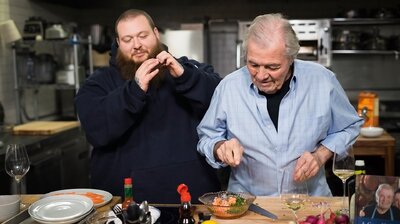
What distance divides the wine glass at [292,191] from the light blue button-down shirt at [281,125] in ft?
0.10

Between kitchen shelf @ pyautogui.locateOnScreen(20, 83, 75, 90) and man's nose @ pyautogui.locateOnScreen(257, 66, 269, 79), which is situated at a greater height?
man's nose @ pyautogui.locateOnScreen(257, 66, 269, 79)

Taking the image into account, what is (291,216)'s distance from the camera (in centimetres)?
161

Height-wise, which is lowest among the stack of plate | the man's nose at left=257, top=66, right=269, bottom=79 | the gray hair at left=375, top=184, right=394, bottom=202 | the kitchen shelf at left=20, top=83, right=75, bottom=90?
the stack of plate

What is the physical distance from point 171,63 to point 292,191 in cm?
80

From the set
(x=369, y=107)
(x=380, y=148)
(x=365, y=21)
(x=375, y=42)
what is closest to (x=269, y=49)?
(x=380, y=148)

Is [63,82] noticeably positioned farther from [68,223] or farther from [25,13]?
[68,223]

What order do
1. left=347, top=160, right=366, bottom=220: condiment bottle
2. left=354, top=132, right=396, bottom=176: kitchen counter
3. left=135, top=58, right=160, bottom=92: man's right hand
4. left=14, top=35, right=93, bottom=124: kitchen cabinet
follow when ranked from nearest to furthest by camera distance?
left=347, top=160, right=366, bottom=220: condiment bottle → left=135, top=58, right=160, bottom=92: man's right hand → left=354, top=132, right=396, bottom=176: kitchen counter → left=14, top=35, right=93, bottom=124: kitchen cabinet

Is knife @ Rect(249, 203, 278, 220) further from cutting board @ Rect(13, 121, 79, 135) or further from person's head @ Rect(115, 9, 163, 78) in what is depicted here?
cutting board @ Rect(13, 121, 79, 135)

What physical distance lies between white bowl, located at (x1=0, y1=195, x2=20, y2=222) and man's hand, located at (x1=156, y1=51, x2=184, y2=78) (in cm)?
84

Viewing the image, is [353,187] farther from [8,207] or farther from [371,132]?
[371,132]

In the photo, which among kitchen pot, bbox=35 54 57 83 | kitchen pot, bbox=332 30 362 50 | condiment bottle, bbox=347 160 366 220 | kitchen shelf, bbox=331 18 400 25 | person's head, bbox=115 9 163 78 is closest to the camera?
condiment bottle, bbox=347 160 366 220

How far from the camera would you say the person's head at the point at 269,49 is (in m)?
1.72

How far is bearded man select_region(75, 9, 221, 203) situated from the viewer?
209 cm

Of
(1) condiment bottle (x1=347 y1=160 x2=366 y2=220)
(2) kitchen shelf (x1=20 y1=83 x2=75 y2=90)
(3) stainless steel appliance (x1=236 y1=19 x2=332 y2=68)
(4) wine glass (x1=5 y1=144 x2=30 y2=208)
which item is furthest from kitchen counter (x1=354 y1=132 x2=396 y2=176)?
(2) kitchen shelf (x1=20 y1=83 x2=75 y2=90)
